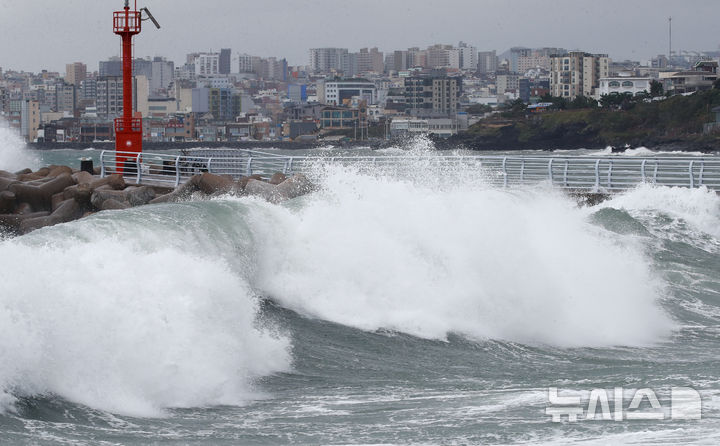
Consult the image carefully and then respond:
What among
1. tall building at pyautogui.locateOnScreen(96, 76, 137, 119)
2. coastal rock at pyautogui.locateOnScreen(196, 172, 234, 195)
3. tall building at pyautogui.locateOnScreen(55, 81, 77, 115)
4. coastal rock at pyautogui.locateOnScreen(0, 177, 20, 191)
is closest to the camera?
coastal rock at pyautogui.locateOnScreen(196, 172, 234, 195)

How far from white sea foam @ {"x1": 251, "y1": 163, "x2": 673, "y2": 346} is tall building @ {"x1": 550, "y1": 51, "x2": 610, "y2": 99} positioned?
16973cm

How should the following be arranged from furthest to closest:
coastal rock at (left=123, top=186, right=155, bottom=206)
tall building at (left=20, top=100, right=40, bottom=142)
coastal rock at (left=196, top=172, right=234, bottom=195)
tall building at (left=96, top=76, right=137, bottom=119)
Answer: tall building at (left=96, top=76, right=137, bottom=119)
tall building at (left=20, top=100, right=40, bottom=142)
coastal rock at (left=123, top=186, right=155, bottom=206)
coastal rock at (left=196, top=172, right=234, bottom=195)

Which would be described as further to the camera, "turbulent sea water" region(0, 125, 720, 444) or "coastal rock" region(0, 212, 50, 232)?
"coastal rock" region(0, 212, 50, 232)

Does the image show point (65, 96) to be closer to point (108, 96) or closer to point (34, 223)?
point (108, 96)

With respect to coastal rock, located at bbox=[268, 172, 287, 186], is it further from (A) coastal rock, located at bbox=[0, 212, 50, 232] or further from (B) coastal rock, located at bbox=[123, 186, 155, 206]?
(A) coastal rock, located at bbox=[0, 212, 50, 232]

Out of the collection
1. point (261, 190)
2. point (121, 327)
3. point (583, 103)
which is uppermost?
point (583, 103)

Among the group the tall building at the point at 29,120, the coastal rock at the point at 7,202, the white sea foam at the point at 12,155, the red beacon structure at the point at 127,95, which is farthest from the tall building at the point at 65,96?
the coastal rock at the point at 7,202

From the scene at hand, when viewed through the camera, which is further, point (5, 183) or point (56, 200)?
point (5, 183)

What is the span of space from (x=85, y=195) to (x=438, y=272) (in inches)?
283

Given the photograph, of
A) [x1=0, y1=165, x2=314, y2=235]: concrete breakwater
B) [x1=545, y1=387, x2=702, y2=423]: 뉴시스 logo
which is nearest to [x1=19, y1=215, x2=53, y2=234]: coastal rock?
[x1=0, y1=165, x2=314, y2=235]: concrete breakwater

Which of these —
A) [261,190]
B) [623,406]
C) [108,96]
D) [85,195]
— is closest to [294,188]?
[261,190]

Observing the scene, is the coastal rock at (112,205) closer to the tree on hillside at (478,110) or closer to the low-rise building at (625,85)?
the low-rise building at (625,85)

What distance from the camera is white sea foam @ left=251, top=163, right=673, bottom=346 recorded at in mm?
12461

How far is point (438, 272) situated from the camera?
43.7 feet
